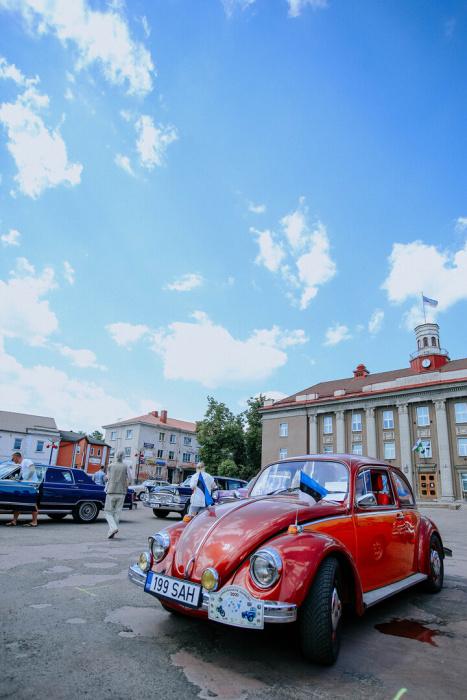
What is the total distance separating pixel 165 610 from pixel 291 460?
1945mm

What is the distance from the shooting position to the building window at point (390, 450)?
3706cm

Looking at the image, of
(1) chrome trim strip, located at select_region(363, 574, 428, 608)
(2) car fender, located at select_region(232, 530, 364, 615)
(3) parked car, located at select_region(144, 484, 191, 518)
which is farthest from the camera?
(3) parked car, located at select_region(144, 484, 191, 518)

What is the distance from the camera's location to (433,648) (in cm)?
334

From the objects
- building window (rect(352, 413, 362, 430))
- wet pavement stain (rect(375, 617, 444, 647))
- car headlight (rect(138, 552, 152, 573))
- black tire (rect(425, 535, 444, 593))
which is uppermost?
building window (rect(352, 413, 362, 430))

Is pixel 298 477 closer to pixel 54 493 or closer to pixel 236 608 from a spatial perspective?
pixel 236 608

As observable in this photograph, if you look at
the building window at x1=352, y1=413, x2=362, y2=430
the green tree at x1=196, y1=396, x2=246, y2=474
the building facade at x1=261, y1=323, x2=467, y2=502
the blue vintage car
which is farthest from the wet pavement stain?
the green tree at x1=196, y1=396, x2=246, y2=474

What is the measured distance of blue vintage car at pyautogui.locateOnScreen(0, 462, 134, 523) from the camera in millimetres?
9805

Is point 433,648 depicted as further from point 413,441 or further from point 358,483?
point 413,441

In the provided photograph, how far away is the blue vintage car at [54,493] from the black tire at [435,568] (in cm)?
873

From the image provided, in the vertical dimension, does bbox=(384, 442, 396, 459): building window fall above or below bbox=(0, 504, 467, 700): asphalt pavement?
above

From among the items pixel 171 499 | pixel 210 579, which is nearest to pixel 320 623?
pixel 210 579

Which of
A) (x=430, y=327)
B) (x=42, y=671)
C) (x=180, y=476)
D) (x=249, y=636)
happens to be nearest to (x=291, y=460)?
(x=249, y=636)

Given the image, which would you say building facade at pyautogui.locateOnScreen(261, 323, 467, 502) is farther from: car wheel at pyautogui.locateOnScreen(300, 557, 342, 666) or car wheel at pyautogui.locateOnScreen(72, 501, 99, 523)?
car wheel at pyautogui.locateOnScreen(300, 557, 342, 666)

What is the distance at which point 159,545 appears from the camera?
3.59 m
